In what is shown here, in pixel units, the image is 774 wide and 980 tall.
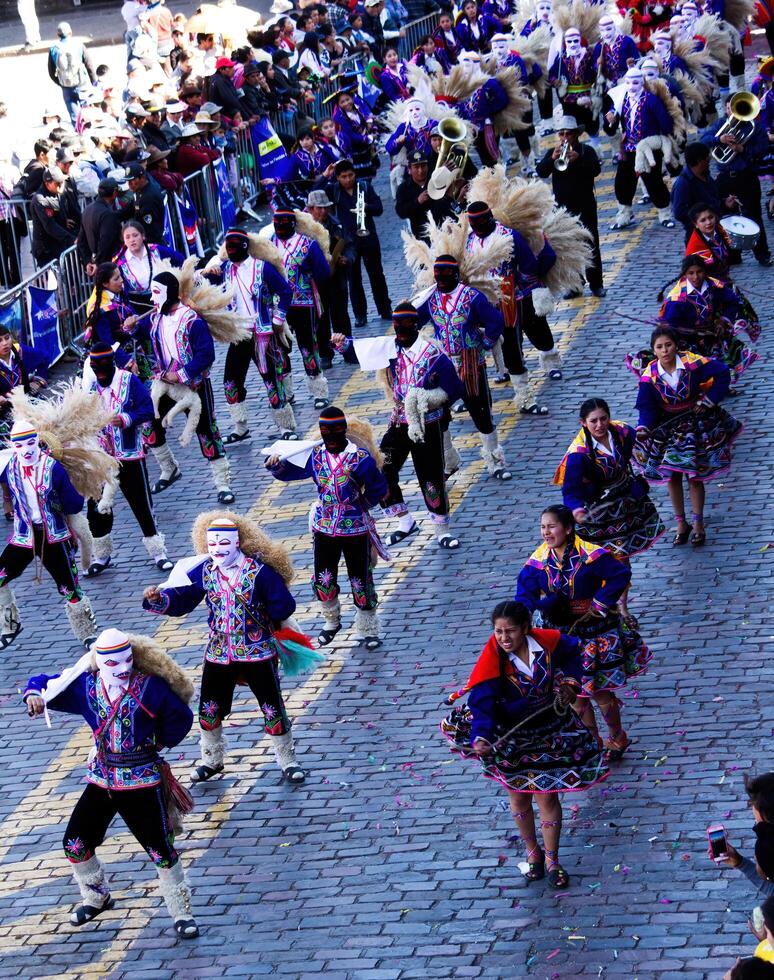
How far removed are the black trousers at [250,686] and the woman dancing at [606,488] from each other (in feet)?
7.26

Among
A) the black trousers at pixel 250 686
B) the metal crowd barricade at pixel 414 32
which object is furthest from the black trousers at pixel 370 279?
the metal crowd barricade at pixel 414 32

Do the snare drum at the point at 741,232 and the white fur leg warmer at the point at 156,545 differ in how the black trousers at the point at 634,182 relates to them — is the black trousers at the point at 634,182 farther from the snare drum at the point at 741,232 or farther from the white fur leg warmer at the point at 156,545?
the white fur leg warmer at the point at 156,545

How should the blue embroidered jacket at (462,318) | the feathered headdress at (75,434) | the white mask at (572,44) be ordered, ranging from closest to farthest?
1. the feathered headdress at (75,434)
2. the blue embroidered jacket at (462,318)
3. the white mask at (572,44)

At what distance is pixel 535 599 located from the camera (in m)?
9.41

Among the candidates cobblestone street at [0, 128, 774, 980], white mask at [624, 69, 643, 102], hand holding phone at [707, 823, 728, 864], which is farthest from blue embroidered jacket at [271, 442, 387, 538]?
white mask at [624, 69, 643, 102]

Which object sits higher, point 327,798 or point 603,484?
point 603,484

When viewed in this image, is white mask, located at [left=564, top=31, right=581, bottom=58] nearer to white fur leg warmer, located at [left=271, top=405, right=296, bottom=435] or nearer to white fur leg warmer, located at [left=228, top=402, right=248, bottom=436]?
white fur leg warmer, located at [left=228, top=402, right=248, bottom=436]

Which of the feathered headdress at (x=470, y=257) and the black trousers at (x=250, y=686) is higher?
the feathered headdress at (x=470, y=257)

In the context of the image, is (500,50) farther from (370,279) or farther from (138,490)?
(138,490)

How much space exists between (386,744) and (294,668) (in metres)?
0.79

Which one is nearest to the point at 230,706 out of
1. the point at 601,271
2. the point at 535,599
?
the point at 535,599

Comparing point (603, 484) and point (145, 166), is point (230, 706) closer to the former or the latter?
point (603, 484)

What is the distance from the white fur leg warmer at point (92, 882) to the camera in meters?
9.15

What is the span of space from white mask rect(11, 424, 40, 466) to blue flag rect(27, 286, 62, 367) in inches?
192
